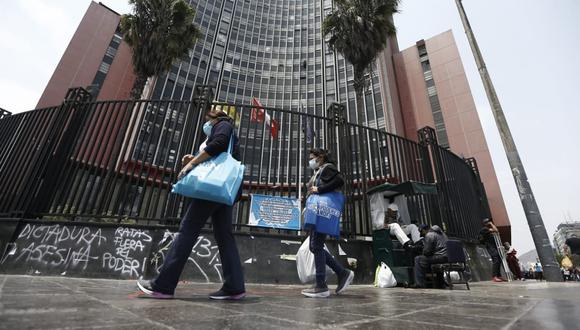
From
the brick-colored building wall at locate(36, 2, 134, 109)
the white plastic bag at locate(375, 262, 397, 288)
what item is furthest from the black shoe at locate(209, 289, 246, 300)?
the brick-colored building wall at locate(36, 2, 134, 109)

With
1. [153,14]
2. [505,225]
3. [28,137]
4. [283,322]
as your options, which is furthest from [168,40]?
[505,225]

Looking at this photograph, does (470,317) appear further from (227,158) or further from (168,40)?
(168,40)

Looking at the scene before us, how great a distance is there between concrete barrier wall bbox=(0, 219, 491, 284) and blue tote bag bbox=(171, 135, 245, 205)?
9.36 ft

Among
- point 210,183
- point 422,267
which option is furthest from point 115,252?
point 422,267

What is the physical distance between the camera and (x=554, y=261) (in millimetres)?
6301

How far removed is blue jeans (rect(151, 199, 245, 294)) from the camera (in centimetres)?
234

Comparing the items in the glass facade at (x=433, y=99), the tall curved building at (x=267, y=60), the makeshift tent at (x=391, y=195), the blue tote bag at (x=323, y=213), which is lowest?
the blue tote bag at (x=323, y=213)

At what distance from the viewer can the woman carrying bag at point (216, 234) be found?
7.68ft

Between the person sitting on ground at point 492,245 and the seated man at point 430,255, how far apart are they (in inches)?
164

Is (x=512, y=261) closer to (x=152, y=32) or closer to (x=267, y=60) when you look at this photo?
(x=152, y=32)

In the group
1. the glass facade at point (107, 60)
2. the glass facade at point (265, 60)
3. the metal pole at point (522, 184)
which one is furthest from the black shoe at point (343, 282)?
the glass facade at point (265, 60)

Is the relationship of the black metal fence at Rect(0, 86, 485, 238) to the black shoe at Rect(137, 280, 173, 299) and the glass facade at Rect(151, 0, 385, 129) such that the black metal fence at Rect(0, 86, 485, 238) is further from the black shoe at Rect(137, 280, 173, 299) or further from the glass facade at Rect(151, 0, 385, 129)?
the glass facade at Rect(151, 0, 385, 129)

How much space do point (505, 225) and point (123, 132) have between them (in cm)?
2722

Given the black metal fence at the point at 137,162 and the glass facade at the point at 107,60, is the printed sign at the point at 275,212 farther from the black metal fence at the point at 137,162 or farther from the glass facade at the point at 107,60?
the glass facade at the point at 107,60
